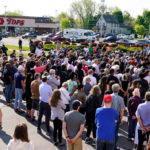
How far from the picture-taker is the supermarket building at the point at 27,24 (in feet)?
239

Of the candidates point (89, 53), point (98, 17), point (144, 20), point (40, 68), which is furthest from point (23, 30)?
point (40, 68)

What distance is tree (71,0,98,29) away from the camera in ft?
320

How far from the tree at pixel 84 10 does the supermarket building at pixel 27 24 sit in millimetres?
20391

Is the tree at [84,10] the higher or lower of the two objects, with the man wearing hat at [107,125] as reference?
higher

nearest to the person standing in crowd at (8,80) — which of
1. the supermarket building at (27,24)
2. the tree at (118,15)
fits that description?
the supermarket building at (27,24)

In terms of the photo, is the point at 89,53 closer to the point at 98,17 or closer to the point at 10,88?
the point at 10,88

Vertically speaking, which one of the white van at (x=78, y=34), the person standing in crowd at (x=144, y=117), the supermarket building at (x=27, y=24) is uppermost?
the supermarket building at (x=27, y=24)

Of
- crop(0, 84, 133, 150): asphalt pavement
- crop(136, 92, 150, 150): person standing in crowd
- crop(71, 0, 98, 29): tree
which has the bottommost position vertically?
crop(0, 84, 133, 150): asphalt pavement

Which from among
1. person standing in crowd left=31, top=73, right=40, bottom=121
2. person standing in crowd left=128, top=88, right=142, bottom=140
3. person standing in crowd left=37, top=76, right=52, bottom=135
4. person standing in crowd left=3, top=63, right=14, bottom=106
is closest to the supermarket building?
person standing in crowd left=3, top=63, right=14, bottom=106

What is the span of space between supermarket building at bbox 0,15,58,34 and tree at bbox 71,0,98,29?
2039 centimetres

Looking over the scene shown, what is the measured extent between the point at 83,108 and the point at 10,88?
426 centimetres

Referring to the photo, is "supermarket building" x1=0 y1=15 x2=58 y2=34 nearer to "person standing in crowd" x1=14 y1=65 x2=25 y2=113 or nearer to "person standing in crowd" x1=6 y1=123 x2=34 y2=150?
"person standing in crowd" x1=14 y1=65 x2=25 y2=113

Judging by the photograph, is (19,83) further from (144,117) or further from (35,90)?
(144,117)

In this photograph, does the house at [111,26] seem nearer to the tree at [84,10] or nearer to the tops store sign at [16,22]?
the tree at [84,10]
